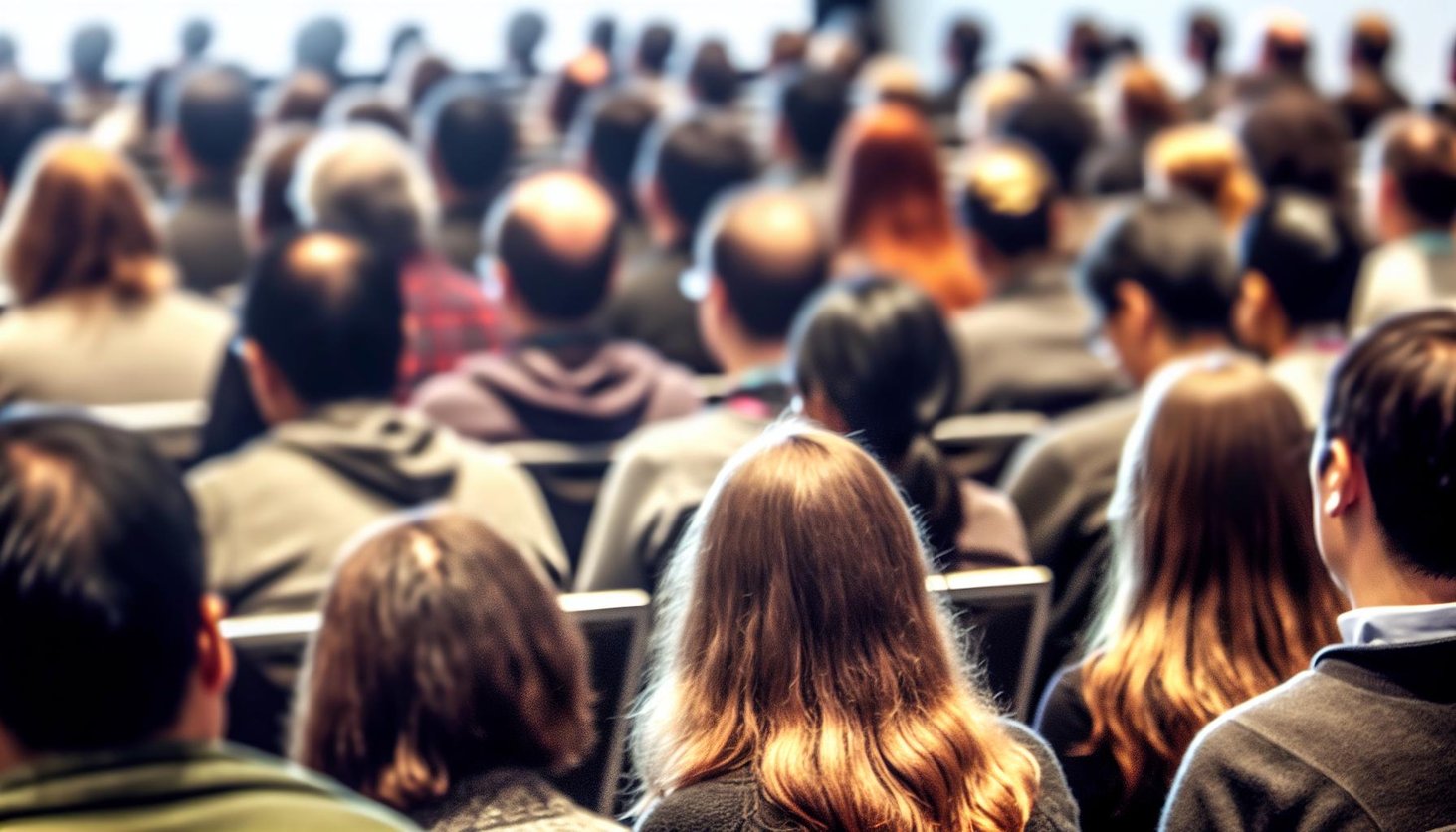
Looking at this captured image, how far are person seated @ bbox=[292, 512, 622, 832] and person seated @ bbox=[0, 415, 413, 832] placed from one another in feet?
1.50

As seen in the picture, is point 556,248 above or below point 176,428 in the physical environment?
above

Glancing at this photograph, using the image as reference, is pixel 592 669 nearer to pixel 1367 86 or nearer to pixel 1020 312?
pixel 1020 312

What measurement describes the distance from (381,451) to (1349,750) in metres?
1.74

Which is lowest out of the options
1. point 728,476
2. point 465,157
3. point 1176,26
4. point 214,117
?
point 1176,26

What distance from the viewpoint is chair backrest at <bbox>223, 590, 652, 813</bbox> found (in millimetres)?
2246

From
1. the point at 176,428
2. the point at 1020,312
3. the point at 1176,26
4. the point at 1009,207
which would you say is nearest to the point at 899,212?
the point at 1009,207

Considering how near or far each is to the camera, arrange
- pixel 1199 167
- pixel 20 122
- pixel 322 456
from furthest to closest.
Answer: pixel 20 122 < pixel 1199 167 < pixel 322 456

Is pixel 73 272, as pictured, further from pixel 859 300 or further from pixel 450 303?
pixel 859 300

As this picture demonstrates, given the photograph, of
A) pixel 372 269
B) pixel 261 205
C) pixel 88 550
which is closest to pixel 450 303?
pixel 261 205

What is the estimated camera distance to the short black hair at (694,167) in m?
5.25

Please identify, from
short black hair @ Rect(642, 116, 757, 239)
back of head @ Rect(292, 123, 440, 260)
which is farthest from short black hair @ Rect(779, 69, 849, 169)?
back of head @ Rect(292, 123, 440, 260)

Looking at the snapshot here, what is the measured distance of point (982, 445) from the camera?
3.42 meters

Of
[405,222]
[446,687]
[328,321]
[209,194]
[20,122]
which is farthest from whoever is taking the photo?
[20,122]

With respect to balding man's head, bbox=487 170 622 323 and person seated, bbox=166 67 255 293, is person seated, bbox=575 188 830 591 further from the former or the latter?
person seated, bbox=166 67 255 293
